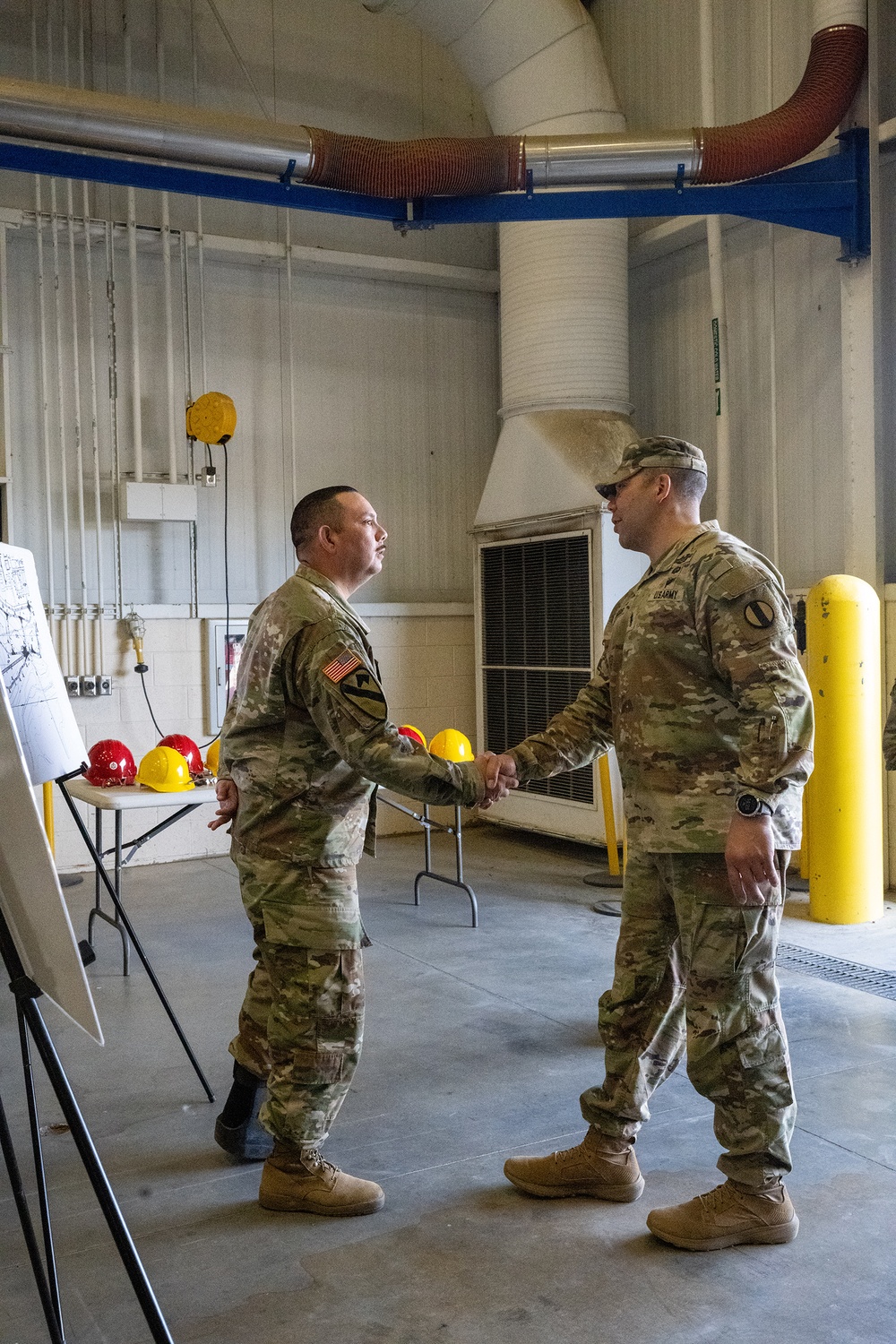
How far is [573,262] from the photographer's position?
6391mm

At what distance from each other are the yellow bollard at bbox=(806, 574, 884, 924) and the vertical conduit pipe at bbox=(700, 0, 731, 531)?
4.45ft

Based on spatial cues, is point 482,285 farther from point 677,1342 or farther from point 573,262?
point 677,1342

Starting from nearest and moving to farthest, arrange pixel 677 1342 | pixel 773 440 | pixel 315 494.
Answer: pixel 677 1342 < pixel 315 494 < pixel 773 440

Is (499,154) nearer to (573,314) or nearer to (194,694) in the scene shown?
(573,314)

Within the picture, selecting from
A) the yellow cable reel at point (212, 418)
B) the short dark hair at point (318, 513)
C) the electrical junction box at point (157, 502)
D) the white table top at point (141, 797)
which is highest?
the yellow cable reel at point (212, 418)

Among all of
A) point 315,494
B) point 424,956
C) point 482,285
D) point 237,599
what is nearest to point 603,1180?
point 315,494

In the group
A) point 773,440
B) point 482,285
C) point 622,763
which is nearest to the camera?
point 622,763

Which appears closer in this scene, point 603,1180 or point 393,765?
point 393,765

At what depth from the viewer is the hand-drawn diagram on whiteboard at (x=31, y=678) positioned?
A: 2.85 metres

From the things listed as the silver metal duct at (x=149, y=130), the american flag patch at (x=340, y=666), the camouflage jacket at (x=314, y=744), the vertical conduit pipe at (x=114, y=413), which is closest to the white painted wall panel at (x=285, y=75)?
the vertical conduit pipe at (x=114, y=413)

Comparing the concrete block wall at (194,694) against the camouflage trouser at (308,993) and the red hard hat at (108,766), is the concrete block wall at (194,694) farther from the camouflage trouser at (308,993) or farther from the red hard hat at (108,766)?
the camouflage trouser at (308,993)

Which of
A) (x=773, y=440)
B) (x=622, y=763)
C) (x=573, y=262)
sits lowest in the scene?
(x=622, y=763)

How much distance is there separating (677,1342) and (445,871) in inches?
169

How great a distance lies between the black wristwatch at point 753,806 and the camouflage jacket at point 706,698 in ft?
0.04
